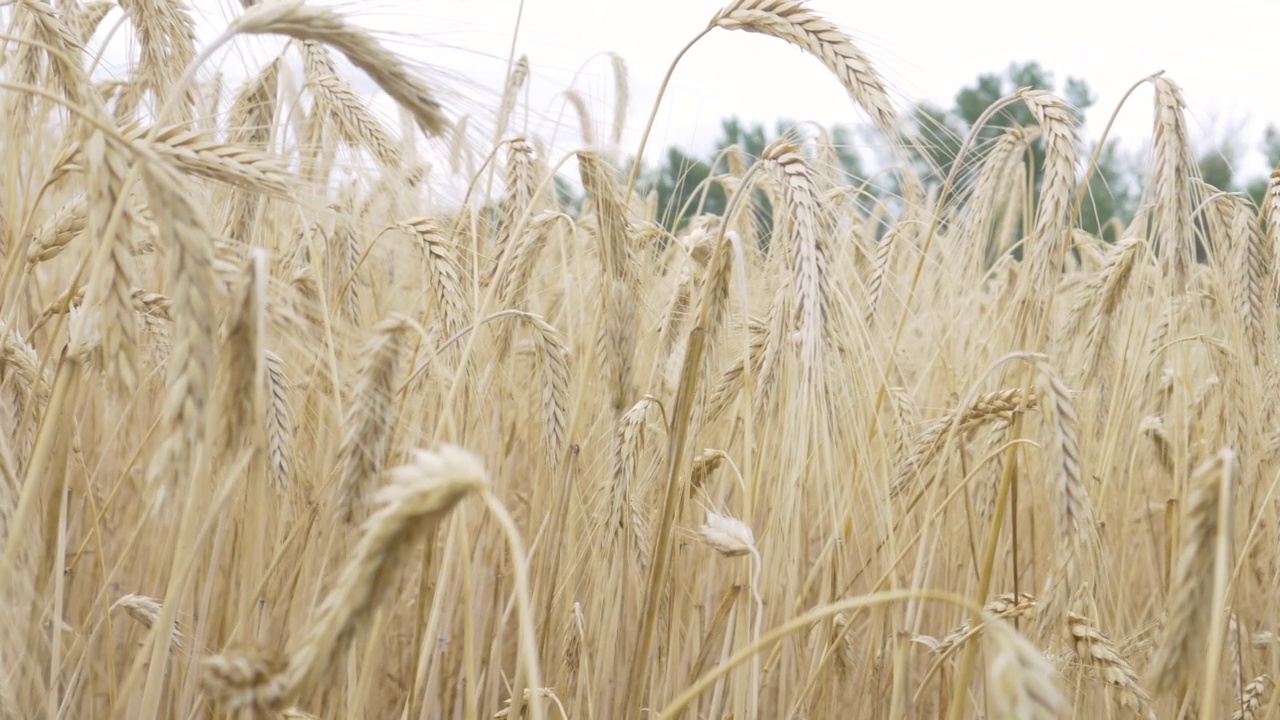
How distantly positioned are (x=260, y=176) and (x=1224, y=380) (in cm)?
200

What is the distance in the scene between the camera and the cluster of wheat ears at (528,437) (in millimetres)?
880

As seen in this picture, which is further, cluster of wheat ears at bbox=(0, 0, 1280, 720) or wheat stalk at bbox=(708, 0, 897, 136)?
wheat stalk at bbox=(708, 0, 897, 136)

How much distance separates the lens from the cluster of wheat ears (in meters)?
0.88

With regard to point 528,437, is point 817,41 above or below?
above

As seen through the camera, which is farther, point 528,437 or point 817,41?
point 528,437

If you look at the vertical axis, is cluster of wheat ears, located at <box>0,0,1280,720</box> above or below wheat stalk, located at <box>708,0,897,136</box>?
below

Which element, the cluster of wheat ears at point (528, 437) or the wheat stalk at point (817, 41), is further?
the wheat stalk at point (817, 41)

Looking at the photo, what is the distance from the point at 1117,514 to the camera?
2287 millimetres

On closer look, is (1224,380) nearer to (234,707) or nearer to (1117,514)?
(1117,514)

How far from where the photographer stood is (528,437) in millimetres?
2410

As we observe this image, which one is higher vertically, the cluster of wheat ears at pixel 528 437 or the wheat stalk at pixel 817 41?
the wheat stalk at pixel 817 41

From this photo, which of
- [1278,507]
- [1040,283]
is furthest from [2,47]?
[1278,507]

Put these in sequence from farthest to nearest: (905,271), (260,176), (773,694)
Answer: (905,271) → (773,694) → (260,176)

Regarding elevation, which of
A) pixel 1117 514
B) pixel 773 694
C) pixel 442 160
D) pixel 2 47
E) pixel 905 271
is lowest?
pixel 773 694
